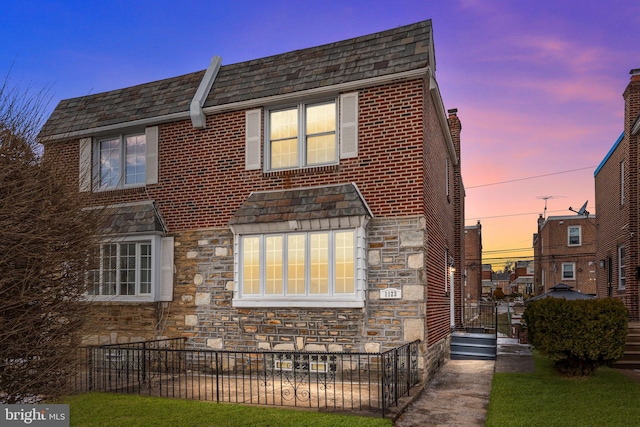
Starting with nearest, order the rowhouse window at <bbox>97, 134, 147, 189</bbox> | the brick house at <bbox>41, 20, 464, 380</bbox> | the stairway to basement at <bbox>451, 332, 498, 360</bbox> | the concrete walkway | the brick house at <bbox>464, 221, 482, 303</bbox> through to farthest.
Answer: the concrete walkway
the brick house at <bbox>41, 20, 464, 380</bbox>
the rowhouse window at <bbox>97, 134, 147, 189</bbox>
the stairway to basement at <bbox>451, 332, 498, 360</bbox>
the brick house at <bbox>464, 221, 482, 303</bbox>

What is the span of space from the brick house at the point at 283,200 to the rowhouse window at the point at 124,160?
4 cm

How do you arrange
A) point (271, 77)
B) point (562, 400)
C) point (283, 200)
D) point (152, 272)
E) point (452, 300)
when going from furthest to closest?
point (452, 300) < point (152, 272) < point (271, 77) < point (283, 200) < point (562, 400)

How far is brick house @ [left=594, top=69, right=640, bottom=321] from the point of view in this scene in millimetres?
16844

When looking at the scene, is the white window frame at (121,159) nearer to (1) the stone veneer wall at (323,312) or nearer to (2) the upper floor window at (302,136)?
(1) the stone veneer wall at (323,312)

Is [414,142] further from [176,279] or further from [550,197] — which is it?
[550,197]

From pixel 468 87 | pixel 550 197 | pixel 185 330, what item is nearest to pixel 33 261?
pixel 185 330

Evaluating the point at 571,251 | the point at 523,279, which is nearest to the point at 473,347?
the point at 571,251

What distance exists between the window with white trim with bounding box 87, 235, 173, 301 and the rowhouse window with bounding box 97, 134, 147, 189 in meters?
1.73

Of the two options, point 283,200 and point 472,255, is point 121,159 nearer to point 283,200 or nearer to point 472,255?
point 283,200

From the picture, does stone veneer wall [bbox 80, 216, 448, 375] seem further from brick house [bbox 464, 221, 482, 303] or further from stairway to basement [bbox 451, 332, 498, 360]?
brick house [bbox 464, 221, 482, 303]

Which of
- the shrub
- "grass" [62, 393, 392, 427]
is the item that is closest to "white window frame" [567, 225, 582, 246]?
the shrub

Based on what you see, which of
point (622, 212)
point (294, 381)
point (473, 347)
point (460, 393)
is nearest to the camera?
point (294, 381)

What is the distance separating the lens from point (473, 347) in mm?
14477

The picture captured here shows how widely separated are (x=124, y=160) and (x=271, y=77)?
465cm
